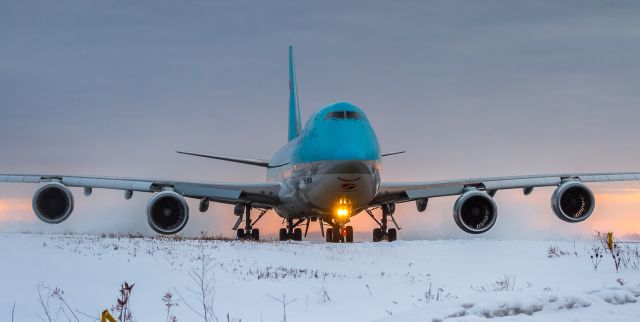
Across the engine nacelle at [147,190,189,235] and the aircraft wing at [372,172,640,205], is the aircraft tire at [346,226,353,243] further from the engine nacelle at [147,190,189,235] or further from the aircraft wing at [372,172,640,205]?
the engine nacelle at [147,190,189,235]

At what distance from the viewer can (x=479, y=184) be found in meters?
26.9

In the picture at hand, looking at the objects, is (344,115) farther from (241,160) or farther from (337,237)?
(241,160)

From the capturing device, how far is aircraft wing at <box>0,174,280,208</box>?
26031 mm

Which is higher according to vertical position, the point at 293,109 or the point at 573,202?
the point at 293,109

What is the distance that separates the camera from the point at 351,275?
48.1 ft

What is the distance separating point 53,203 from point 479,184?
14.3m

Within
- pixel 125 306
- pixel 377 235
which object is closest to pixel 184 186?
pixel 377 235

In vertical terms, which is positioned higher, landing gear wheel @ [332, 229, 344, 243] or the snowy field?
landing gear wheel @ [332, 229, 344, 243]

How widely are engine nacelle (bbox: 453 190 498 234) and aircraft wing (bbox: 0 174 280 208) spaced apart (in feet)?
24.1

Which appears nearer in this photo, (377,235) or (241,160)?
(377,235)

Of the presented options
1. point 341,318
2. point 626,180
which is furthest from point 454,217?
point 341,318

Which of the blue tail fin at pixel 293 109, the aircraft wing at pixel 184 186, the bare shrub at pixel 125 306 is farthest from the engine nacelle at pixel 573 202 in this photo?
the bare shrub at pixel 125 306

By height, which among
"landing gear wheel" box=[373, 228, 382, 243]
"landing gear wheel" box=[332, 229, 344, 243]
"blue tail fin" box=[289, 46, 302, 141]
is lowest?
"landing gear wheel" box=[332, 229, 344, 243]

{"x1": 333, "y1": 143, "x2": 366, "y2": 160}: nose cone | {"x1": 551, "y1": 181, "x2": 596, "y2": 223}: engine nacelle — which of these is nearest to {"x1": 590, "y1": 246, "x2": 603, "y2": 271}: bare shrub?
{"x1": 551, "y1": 181, "x2": 596, "y2": 223}: engine nacelle
